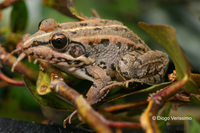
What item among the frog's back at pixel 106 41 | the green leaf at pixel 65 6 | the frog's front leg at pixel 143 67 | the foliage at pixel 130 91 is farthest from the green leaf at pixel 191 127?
the green leaf at pixel 65 6

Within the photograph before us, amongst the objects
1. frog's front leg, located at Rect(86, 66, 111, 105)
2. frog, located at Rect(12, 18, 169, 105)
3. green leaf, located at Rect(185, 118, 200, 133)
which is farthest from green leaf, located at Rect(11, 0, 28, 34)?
green leaf, located at Rect(185, 118, 200, 133)

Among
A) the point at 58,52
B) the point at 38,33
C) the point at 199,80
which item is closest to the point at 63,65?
the point at 58,52

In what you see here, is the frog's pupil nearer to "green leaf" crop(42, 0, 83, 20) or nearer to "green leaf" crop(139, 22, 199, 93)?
"green leaf" crop(42, 0, 83, 20)

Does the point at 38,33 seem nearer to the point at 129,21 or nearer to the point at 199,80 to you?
the point at 199,80

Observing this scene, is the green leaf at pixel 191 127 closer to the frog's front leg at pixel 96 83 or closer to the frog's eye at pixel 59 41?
the frog's front leg at pixel 96 83

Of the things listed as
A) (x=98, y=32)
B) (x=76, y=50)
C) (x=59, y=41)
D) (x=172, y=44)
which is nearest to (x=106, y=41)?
(x=98, y=32)
